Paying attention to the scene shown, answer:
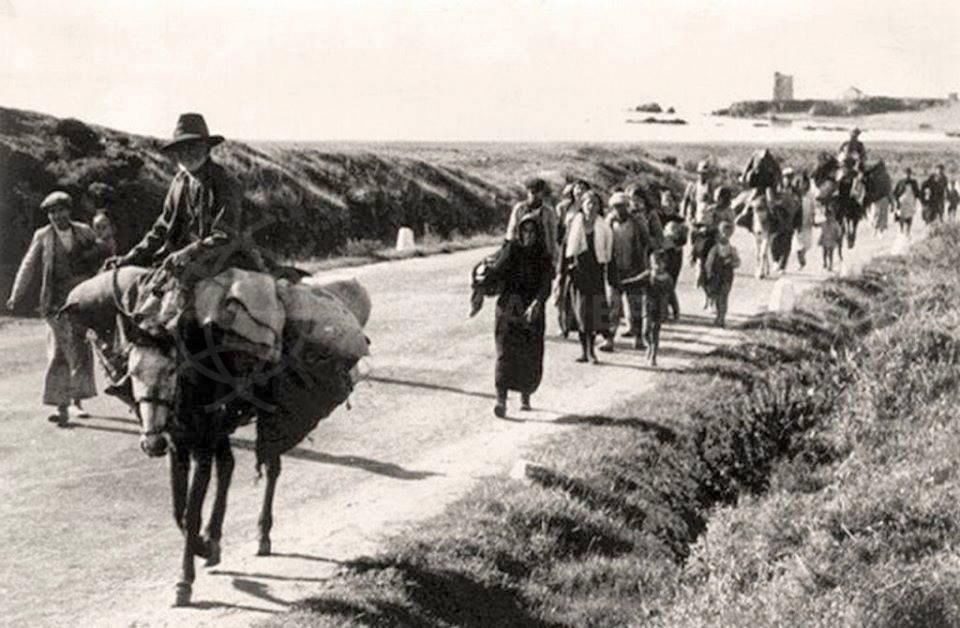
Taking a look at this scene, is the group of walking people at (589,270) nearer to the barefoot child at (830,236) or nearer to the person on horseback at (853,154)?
the barefoot child at (830,236)

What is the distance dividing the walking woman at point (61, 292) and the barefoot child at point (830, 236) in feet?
52.7

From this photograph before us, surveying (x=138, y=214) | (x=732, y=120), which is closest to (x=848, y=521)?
(x=138, y=214)

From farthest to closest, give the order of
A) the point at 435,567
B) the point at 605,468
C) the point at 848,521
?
the point at 605,468
the point at 848,521
the point at 435,567

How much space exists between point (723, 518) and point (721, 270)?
7674 millimetres

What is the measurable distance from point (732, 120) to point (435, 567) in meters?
68.1

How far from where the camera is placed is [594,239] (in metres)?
14.9

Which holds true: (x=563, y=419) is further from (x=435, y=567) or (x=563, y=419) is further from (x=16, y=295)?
(x=16, y=295)

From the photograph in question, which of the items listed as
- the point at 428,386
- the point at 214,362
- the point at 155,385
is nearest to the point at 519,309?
the point at 428,386

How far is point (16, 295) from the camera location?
11328 mm

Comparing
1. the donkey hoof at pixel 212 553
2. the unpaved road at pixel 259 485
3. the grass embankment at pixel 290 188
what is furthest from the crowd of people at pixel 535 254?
the grass embankment at pixel 290 188

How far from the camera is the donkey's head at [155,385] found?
7.02 meters

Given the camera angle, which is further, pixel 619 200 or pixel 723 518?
pixel 619 200

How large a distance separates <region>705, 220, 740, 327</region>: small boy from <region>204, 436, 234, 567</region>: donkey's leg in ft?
34.9

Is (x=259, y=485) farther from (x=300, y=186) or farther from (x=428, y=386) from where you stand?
(x=300, y=186)
